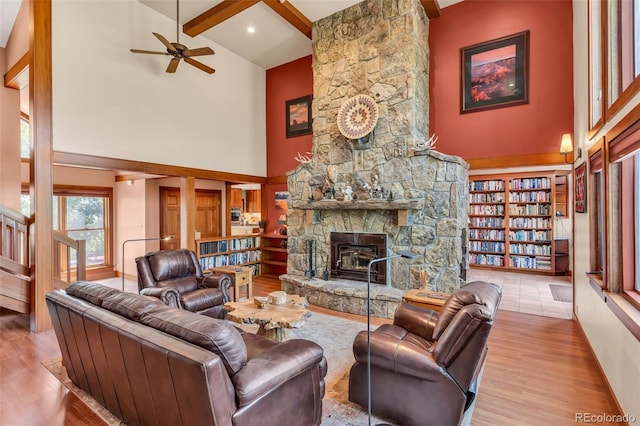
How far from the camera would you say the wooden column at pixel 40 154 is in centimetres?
392

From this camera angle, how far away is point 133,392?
6.23ft

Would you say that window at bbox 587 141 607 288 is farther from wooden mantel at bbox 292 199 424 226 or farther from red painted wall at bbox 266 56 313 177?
red painted wall at bbox 266 56 313 177

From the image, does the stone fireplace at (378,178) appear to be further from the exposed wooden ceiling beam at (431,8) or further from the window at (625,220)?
the window at (625,220)

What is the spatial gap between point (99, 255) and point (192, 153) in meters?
3.54

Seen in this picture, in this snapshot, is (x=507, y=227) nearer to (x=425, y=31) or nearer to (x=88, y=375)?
(x=425, y=31)

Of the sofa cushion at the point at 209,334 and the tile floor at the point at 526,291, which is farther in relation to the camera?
the tile floor at the point at 526,291

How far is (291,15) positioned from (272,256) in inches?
196

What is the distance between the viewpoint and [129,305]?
2.01 meters

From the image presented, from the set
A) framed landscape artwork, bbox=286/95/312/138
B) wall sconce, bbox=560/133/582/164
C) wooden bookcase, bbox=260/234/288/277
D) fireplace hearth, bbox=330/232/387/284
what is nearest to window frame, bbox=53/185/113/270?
wooden bookcase, bbox=260/234/288/277

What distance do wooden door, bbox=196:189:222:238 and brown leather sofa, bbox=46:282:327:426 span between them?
5.32 m

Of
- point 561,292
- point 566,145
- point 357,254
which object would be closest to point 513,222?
point 561,292

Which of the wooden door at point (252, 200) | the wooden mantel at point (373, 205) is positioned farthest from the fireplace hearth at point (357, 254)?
the wooden door at point (252, 200)

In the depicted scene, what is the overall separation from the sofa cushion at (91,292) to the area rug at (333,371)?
838 mm

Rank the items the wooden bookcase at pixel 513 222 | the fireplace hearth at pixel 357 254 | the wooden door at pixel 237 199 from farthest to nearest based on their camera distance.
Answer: the wooden door at pixel 237 199
the wooden bookcase at pixel 513 222
the fireplace hearth at pixel 357 254
